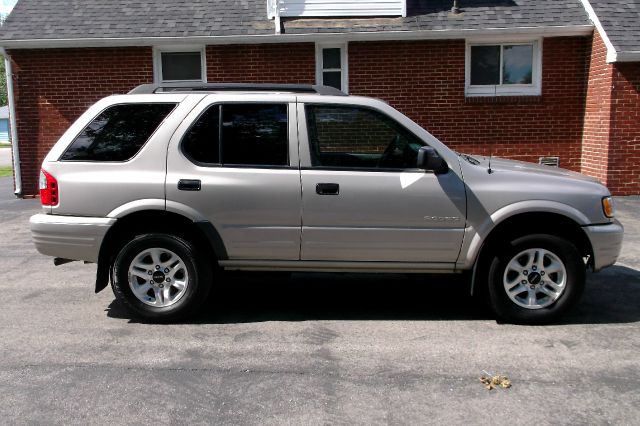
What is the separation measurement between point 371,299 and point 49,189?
3029 millimetres

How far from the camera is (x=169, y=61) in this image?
41.9 ft

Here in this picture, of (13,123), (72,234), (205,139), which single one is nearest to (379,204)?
(205,139)

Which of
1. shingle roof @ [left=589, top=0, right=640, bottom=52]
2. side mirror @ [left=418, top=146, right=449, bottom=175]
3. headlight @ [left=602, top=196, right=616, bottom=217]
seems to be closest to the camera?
side mirror @ [left=418, top=146, right=449, bottom=175]

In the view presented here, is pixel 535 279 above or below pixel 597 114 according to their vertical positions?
below

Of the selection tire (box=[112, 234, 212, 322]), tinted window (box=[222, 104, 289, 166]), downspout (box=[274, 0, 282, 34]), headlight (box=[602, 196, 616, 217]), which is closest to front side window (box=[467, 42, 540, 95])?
downspout (box=[274, 0, 282, 34])

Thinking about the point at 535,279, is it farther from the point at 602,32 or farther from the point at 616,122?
the point at 602,32

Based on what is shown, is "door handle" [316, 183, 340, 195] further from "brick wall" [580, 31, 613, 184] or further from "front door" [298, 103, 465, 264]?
"brick wall" [580, 31, 613, 184]

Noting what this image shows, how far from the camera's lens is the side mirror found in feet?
16.1

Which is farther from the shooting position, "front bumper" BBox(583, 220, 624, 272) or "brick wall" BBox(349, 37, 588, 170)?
"brick wall" BBox(349, 37, 588, 170)

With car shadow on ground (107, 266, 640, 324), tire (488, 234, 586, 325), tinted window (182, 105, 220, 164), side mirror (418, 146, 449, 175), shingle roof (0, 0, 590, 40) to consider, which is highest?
shingle roof (0, 0, 590, 40)

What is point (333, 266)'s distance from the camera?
5.22 metres

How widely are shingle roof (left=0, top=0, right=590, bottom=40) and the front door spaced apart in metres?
7.53

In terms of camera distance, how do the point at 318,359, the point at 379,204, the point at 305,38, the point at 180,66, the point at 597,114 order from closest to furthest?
the point at 318,359
the point at 379,204
the point at 597,114
the point at 305,38
the point at 180,66

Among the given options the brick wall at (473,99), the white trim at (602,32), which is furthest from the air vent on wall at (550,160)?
the white trim at (602,32)
